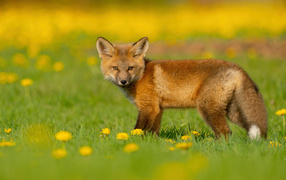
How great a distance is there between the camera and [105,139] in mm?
4328

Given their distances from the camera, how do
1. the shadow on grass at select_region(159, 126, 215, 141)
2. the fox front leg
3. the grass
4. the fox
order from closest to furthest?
the grass, the fox, the fox front leg, the shadow on grass at select_region(159, 126, 215, 141)

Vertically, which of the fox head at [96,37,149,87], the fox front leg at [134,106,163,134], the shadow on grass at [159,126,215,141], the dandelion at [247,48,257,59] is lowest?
the shadow on grass at [159,126,215,141]

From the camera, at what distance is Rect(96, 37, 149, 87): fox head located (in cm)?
533

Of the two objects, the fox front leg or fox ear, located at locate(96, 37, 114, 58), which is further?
fox ear, located at locate(96, 37, 114, 58)

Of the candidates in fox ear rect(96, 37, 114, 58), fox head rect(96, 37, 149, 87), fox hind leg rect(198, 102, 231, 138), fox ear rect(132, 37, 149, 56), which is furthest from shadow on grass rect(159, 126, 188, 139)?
fox ear rect(96, 37, 114, 58)

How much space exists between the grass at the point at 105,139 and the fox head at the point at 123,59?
0.74 m

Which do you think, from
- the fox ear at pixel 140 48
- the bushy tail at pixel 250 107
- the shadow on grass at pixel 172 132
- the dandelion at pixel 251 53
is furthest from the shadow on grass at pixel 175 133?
the dandelion at pixel 251 53

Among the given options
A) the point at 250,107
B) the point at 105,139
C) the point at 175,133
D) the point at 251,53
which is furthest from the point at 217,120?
the point at 251,53

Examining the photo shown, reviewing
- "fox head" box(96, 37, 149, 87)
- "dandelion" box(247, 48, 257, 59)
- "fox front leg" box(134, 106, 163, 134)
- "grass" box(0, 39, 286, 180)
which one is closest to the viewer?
"grass" box(0, 39, 286, 180)

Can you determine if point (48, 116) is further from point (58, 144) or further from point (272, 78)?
point (272, 78)

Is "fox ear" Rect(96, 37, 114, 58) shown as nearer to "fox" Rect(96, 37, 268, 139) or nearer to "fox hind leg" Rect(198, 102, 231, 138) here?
"fox" Rect(96, 37, 268, 139)

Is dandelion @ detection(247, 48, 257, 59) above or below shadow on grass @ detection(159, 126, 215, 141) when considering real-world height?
above

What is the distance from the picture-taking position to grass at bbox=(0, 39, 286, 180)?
2871 mm

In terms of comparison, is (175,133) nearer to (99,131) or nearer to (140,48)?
(99,131)
